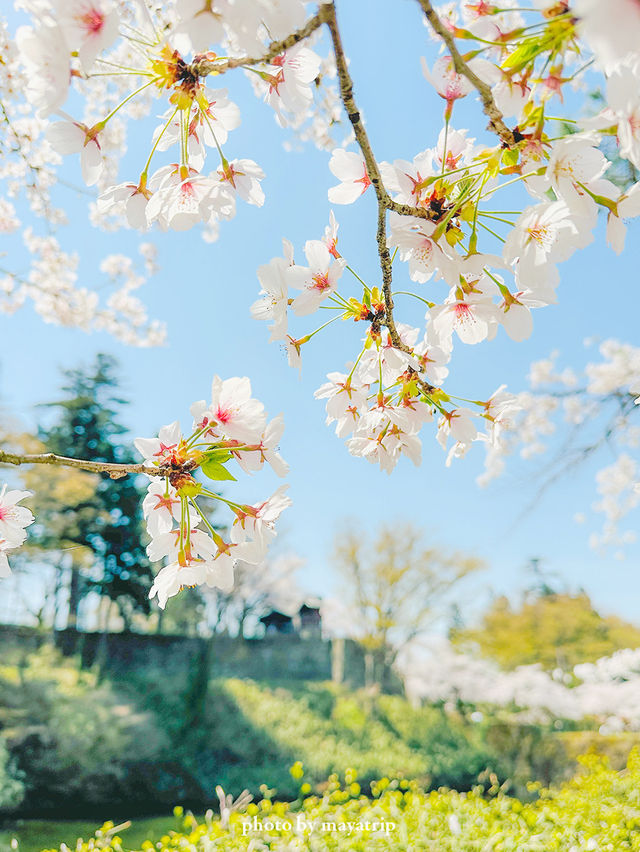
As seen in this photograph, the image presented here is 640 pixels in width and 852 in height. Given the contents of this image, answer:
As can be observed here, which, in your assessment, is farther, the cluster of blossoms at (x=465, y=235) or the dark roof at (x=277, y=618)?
the dark roof at (x=277, y=618)

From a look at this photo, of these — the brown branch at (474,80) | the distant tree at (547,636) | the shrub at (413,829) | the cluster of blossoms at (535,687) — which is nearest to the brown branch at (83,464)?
the brown branch at (474,80)

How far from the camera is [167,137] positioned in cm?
51

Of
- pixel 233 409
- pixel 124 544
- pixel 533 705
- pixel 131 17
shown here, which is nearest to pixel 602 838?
pixel 233 409

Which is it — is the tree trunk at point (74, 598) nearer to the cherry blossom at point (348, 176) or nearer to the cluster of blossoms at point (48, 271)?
the cluster of blossoms at point (48, 271)

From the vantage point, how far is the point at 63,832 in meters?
3.98

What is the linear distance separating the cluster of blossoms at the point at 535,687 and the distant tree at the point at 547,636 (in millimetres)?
476

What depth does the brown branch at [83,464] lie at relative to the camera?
44 centimetres

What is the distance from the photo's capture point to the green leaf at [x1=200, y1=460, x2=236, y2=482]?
0.47 meters

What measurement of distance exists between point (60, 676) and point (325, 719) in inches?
110

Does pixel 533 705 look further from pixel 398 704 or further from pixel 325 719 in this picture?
pixel 325 719

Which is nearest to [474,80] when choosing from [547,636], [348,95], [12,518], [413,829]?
[348,95]

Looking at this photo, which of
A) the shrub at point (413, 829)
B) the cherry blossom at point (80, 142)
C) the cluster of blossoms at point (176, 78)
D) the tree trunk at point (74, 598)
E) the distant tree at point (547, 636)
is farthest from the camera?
the distant tree at point (547, 636)

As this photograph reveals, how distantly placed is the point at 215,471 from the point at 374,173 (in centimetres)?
28

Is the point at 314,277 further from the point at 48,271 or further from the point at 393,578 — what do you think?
the point at 393,578
